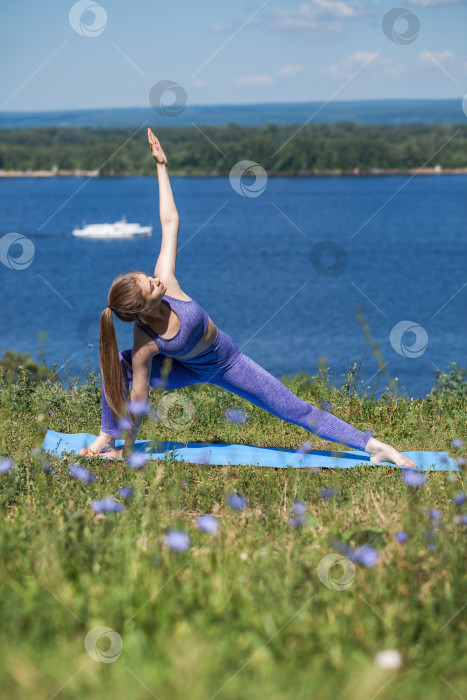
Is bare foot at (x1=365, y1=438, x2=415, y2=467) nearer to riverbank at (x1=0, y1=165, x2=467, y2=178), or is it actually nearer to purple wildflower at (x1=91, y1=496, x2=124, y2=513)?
purple wildflower at (x1=91, y1=496, x2=124, y2=513)

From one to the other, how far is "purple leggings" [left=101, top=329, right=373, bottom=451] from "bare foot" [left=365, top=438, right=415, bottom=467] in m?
0.04

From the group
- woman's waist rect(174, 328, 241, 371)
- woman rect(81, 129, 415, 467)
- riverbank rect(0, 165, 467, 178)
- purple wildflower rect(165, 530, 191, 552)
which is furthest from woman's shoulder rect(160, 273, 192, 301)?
riverbank rect(0, 165, 467, 178)

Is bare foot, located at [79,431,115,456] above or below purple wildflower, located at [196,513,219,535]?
above

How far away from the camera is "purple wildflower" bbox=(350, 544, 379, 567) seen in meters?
2.71

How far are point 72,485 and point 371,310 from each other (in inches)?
1818

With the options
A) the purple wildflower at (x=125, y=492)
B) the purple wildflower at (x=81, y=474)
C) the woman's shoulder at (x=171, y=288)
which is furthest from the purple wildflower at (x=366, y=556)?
the woman's shoulder at (x=171, y=288)

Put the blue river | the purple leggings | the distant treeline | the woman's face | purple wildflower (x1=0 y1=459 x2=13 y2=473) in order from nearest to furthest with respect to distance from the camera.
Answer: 1. purple wildflower (x1=0 y1=459 x2=13 y2=473)
2. the woman's face
3. the purple leggings
4. the blue river
5. the distant treeline

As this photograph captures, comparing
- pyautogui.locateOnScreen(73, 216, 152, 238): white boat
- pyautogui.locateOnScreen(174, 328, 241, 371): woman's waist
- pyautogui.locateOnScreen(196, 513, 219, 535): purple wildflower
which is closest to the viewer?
pyautogui.locateOnScreen(196, 513, 219, 535): purple wildflower

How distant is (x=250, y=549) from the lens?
3062 millimetres

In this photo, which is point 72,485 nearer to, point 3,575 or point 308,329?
point 3,575

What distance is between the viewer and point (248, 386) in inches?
185

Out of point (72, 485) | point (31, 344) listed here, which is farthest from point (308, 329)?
point (72, 485)

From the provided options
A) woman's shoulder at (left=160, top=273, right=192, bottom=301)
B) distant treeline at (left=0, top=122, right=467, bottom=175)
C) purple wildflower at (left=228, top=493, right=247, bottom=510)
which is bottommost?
purple wildflower at (left=228, top=493, right=247, bottom=510)

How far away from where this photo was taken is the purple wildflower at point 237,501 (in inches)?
138
